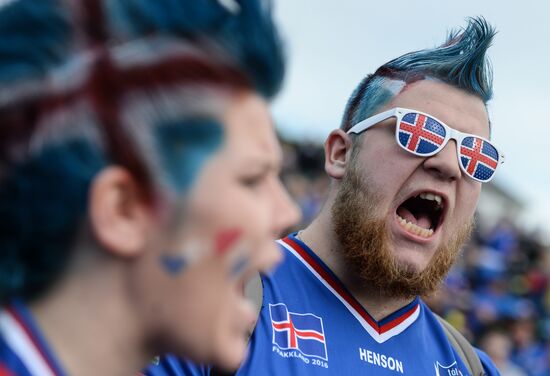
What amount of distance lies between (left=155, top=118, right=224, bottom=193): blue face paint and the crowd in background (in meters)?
7.12

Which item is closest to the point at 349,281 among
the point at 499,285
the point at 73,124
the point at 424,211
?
the point at 424,211

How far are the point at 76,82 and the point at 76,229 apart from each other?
0.25 metres

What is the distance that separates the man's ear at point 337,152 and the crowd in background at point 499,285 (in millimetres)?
5512

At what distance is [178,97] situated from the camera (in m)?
1.19

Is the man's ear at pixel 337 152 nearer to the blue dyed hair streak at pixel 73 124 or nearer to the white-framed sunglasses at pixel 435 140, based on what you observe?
the white-framed sunglasses at pixel 435 140

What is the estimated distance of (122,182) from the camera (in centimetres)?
117

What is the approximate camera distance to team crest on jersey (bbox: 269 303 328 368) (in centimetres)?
232

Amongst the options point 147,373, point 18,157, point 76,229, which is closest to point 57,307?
point 76,229

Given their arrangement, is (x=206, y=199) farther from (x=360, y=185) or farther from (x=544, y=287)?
(x=544, y=287)

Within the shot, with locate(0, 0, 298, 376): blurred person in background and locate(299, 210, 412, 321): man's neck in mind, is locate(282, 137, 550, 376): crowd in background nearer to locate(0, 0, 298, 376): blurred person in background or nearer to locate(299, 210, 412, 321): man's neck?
locate(299, 210, 412, 321): man's neck

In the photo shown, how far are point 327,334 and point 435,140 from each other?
805 mm

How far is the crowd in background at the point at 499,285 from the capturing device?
10.0 metres

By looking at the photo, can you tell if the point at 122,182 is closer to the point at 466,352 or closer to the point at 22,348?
the point at 22,348

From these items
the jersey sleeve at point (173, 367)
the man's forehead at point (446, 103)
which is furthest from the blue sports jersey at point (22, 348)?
the man's forehead at point (446, 103)
